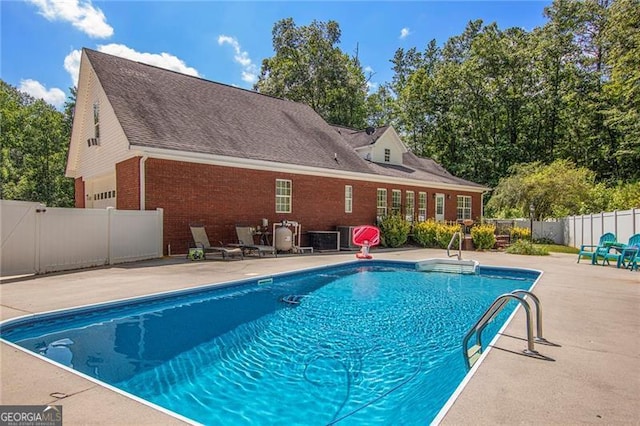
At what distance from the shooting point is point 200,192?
507 inches

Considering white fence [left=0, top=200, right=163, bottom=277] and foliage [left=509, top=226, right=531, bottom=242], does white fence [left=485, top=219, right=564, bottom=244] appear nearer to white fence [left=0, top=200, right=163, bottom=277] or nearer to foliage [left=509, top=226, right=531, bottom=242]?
foliage [left=509, top=226, right=531, bottom=242]

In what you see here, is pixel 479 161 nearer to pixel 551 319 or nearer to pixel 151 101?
pixel 151 101

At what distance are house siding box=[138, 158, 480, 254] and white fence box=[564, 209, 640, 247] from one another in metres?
10.7

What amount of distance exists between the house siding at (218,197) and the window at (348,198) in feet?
1.26

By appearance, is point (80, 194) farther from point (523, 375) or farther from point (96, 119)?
point (523, 375)

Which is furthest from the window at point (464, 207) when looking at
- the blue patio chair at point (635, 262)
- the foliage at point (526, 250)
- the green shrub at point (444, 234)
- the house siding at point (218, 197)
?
the blue patio chair at point (635, 262)

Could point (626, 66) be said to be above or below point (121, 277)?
above

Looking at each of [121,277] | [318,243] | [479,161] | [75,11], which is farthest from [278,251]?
[479,161]

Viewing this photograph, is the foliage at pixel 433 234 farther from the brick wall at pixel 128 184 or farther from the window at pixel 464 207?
the brick wall at pixel 128 184

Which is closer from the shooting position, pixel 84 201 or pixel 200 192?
pixel 200 192

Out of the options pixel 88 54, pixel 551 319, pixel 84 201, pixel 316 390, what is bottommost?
pixel 316 390

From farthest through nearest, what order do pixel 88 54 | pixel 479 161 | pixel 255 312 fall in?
1. pixel 479 161
2. pixel 88 54
3. pixel 255 312

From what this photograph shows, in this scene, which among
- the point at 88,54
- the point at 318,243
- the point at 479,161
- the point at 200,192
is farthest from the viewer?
the point at 479,161

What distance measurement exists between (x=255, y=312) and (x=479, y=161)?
3211 centimetres
